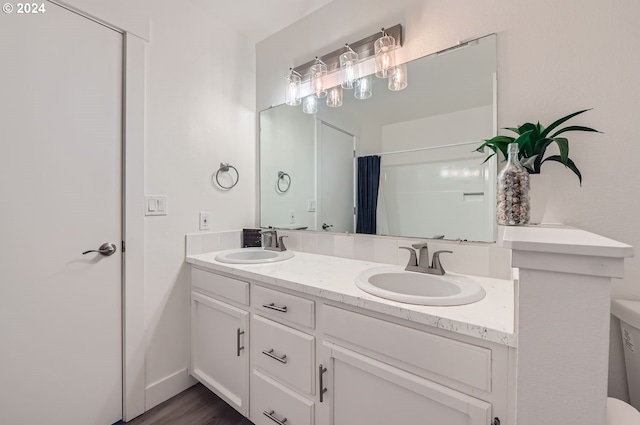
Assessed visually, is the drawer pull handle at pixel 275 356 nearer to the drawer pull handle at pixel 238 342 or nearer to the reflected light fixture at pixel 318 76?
→ the drawer pull handle at pixel 238 342

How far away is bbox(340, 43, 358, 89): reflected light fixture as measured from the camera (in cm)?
162

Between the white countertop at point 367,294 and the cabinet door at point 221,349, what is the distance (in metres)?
0.23

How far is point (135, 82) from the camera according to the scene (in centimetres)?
150

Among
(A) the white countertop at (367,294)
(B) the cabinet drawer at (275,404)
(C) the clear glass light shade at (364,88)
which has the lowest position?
(B) the cabinet drawer at (275,404)

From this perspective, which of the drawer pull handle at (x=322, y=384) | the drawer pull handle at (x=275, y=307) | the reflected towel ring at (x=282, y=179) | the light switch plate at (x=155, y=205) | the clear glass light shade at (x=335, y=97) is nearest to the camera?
the drawer pull handle at (x=322, y=384)

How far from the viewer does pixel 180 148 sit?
67.7 inches

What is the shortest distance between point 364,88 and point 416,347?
1.36m

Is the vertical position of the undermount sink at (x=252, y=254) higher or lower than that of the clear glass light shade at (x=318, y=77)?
lower

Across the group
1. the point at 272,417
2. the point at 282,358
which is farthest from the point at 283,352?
the point at 272,417

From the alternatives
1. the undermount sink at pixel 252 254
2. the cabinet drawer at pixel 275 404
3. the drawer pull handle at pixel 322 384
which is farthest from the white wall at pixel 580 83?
the undermount sink at pixel 252 254

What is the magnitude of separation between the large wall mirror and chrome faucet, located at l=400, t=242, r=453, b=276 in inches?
6.2

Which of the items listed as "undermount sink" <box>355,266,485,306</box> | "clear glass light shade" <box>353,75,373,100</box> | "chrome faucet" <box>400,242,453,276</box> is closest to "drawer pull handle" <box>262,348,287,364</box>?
"undermount sink" <box>355,266,485,306</box>

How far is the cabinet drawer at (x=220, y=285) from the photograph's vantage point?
1.39 metres

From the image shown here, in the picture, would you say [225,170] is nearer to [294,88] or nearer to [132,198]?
[132,198]
